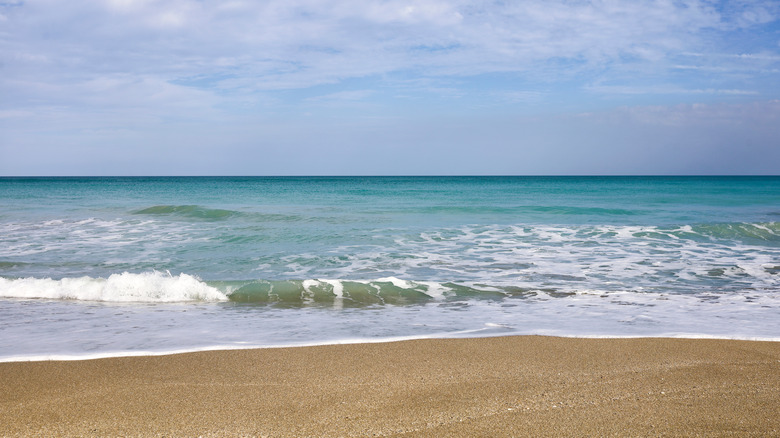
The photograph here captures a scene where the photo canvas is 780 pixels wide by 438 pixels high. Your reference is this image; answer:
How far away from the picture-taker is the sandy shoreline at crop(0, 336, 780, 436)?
126 inches

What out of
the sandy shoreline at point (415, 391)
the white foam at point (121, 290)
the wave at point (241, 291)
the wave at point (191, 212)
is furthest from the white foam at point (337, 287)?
the wave at point (191, 212)

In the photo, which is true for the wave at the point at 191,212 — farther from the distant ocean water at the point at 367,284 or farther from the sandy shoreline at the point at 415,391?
the sandy shoreline at the point at 415,391

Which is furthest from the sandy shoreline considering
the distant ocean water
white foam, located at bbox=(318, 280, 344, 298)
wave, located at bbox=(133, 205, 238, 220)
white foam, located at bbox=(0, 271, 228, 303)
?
wave, located at bbox=(133, 205, 238, 220)

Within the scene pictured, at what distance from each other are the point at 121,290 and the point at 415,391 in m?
5.75

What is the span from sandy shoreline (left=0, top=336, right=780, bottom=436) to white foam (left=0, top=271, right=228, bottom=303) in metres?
3.26

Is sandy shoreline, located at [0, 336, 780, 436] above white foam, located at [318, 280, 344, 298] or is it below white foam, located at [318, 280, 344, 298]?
above

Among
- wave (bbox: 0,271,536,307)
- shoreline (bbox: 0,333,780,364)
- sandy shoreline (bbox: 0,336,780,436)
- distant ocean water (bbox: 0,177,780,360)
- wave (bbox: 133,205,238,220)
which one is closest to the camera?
sandy shoreline (bbox: 0,336,780,436)

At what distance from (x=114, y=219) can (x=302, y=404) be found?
18.7 meters

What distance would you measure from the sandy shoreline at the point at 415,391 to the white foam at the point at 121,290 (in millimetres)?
3262

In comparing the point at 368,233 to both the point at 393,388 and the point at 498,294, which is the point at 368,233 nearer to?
the point at 498,294

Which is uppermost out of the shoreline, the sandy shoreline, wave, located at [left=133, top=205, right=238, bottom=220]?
wave, located at [left=133, top=205, right=238, bottom=220]

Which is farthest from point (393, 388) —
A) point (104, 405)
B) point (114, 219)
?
point (114, 219)

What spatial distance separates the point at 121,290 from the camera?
7945 millimetres

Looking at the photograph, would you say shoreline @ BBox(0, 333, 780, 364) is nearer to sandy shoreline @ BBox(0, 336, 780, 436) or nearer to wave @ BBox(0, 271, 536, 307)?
sandy shoreline @ BBox(0, 336, 780, 436)
